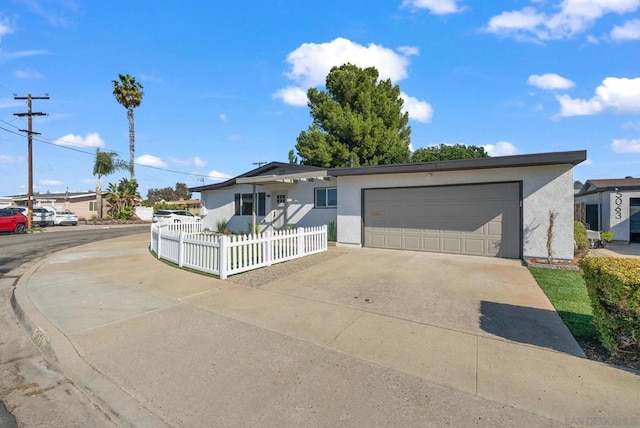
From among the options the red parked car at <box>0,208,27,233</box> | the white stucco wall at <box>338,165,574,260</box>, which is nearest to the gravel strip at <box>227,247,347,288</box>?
the white stucco wall at <box>338,165,574,260</box>

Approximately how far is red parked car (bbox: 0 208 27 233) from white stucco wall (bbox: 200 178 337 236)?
1206 cm

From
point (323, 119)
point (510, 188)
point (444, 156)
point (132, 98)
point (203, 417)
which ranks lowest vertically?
point (203, 417)

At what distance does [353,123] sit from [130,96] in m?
27.9

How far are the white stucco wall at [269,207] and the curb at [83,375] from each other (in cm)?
1023

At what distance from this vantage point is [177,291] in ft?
20.7

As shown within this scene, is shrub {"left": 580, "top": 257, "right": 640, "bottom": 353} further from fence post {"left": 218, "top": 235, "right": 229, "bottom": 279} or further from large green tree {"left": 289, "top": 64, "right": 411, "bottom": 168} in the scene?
large green tree {"left": 289, "top": 64, "right": 411, "bottom": 168}

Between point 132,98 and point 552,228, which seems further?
point 132,98

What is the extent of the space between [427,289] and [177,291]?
499 cm

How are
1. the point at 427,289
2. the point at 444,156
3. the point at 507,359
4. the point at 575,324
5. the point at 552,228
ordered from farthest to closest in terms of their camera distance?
the point at 444,156
the point at 552,228
the point at 427,289
the point at 575,324
the point at 507,359

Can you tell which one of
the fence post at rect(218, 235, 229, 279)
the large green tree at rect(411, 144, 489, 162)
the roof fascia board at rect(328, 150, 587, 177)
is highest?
the large green tree at rect(411, 144, 489, 162)

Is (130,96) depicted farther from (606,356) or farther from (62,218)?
(606,356)

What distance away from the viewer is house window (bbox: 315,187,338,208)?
46.4 ft

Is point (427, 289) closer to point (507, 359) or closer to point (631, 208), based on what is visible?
point (507, 359)

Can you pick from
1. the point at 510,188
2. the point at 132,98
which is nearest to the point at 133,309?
the point at 510,188
